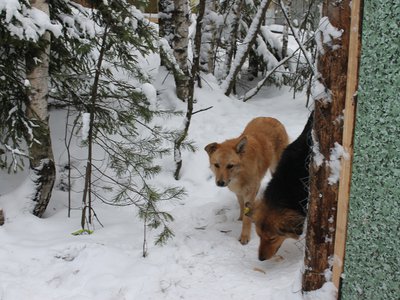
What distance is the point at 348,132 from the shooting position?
116 inches

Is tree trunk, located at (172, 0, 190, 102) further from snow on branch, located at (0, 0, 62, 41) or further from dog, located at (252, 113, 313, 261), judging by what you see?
dog, located at (252, 113, 313, 261)

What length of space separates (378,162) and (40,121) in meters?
3.94

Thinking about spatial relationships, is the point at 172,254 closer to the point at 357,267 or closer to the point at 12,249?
the point at 12,249

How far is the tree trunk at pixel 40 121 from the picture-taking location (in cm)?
499

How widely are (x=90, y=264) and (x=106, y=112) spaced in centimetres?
207

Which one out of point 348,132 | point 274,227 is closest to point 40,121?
point 274,227

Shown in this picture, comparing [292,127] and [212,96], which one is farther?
[212,96]

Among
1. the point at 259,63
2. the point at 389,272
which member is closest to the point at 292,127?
the point at 259,63

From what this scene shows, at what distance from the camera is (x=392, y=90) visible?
254 centimetres

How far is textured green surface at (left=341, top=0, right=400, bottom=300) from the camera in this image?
2.54 metres

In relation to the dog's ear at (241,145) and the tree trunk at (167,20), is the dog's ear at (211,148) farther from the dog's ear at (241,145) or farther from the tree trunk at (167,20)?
the tree trunk at (167,20)

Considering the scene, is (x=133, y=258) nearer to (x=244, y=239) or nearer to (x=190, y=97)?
(x=244, y=239)

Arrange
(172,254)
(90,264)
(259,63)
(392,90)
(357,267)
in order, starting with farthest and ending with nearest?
(259,63) < (172,254) < (90,264) < (357,267) < (392,90)

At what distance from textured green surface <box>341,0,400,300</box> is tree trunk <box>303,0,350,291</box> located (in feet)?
0.65
